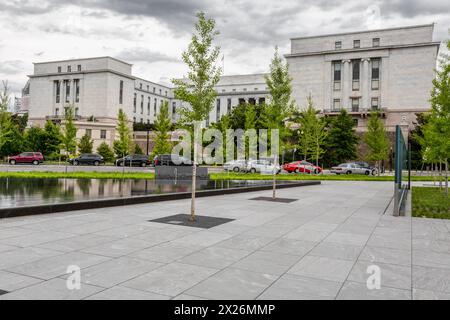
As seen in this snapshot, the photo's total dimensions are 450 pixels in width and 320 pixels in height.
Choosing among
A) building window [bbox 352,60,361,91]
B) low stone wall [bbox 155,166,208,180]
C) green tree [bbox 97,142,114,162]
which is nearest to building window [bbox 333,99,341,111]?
building window [bbox 352,60,361,91]

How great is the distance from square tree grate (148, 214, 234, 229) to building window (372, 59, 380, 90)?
2667 inches

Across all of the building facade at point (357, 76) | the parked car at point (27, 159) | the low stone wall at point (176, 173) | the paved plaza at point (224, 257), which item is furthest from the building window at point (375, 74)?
the paved plaza at point (224, 257)

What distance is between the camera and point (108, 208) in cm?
1193

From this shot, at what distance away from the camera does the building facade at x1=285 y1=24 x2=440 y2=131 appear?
6762cm

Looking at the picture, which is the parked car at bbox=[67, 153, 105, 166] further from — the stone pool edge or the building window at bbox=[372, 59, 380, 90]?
the building window at bbox=[372, 59, 380, 90]

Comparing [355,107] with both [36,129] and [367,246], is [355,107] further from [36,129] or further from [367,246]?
[367,246]

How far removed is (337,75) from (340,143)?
1961 cm

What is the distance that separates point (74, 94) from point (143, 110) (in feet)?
97.9

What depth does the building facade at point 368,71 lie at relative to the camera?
6762 cm

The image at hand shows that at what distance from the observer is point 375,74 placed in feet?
233

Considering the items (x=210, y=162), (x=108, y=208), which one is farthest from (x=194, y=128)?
(x=210, y=162)

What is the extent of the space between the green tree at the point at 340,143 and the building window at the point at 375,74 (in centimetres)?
1563

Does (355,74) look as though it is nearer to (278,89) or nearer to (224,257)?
(278,89)

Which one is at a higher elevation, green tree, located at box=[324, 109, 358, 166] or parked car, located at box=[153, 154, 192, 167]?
green tree, located at box=[324, 109, 358, 166]
